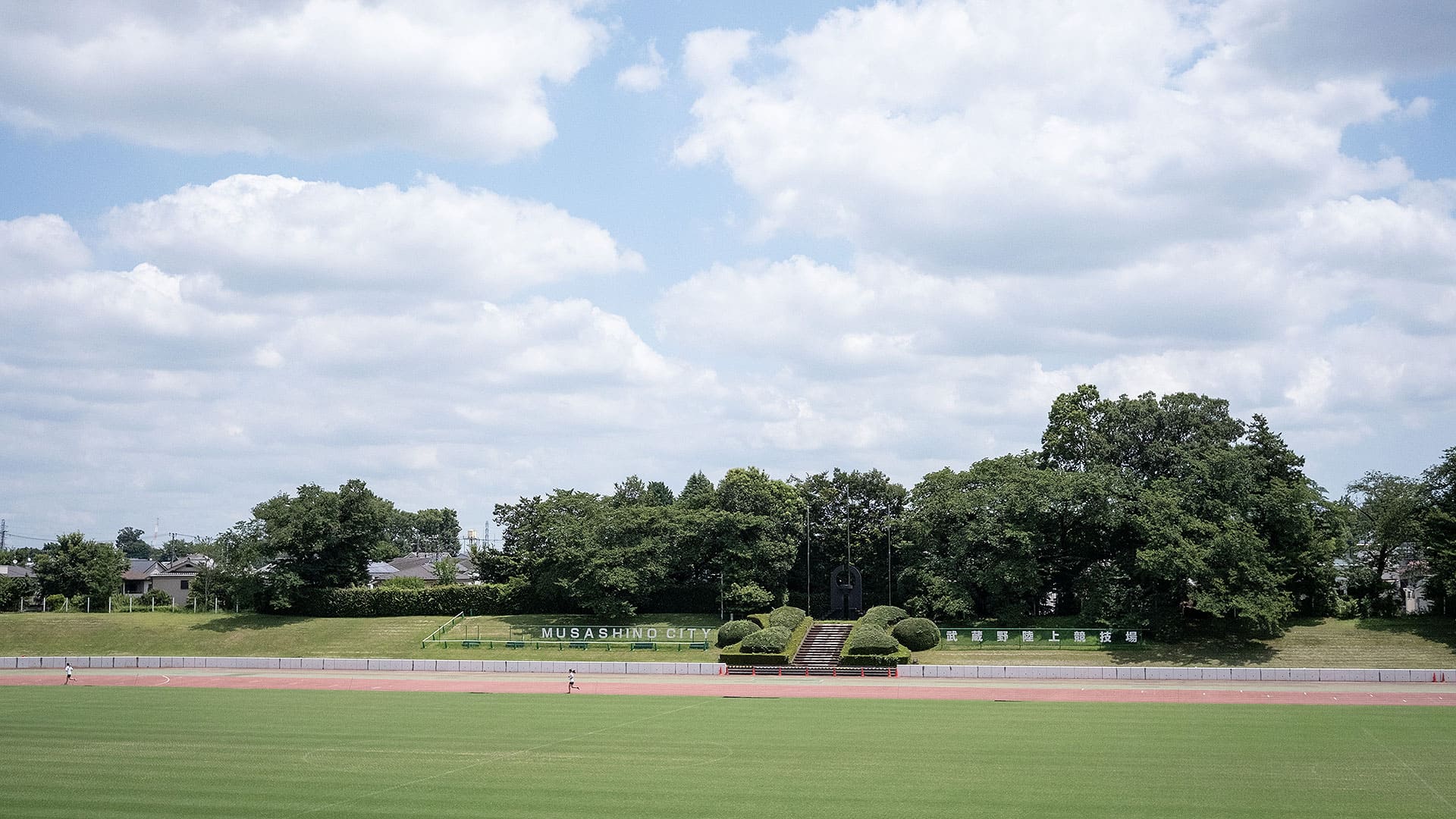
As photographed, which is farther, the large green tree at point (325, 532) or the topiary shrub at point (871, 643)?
the large green tree at point (325, 532)

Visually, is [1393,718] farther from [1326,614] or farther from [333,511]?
[333,511]

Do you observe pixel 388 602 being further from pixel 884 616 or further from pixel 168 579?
pixel 168 579

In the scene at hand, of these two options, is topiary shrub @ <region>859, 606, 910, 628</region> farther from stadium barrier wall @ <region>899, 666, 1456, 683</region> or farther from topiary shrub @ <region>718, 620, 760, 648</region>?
stadium barrier wall @ <region>899, 666, 1456, 683</region>

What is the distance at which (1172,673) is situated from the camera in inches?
1912

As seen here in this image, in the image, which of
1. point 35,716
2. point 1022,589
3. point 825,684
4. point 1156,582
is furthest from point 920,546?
point 35,716

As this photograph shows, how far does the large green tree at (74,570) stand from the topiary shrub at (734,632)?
158 ft

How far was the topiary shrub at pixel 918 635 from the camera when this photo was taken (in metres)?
56.8

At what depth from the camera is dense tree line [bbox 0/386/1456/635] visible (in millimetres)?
55156

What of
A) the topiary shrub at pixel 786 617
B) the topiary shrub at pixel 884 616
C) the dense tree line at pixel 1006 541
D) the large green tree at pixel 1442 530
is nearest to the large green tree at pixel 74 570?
the dense tree line at pixel 1006 541

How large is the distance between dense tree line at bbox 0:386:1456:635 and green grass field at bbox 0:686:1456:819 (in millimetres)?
19650

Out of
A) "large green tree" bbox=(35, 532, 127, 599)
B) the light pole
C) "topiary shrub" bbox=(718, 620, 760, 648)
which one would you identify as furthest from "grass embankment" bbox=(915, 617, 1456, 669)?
"large green tree" bbox=(35, 532, 127, 599)

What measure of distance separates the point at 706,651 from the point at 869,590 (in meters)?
17.7

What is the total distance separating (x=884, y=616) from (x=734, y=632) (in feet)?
29.3

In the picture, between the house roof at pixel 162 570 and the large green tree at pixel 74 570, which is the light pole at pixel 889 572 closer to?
the large green tree at pixel 74 570
